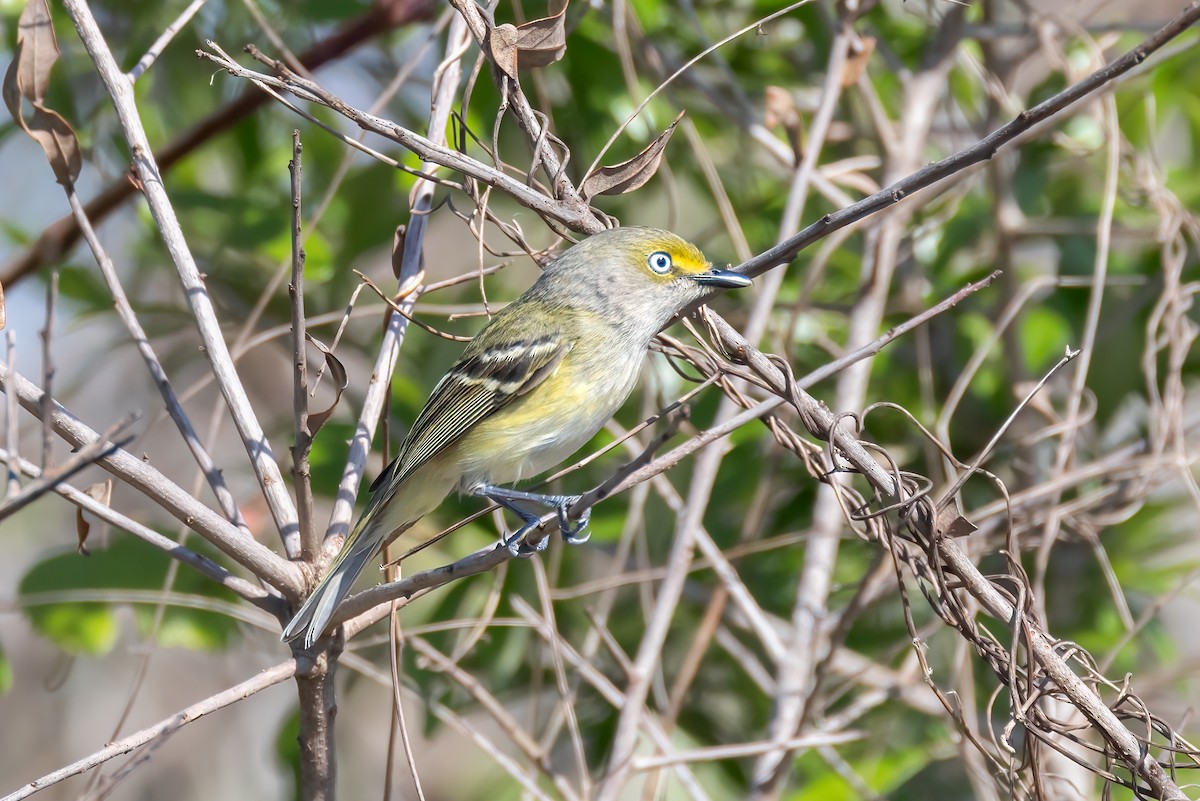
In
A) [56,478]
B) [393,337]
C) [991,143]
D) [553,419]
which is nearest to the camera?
[56,478]

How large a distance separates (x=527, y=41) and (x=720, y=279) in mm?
664

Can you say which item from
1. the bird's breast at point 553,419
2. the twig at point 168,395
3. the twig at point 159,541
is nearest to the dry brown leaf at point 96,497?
the twig at point 159,541

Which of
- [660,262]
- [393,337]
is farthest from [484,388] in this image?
[660,262]

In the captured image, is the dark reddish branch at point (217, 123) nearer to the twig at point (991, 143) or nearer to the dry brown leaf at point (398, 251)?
the dry brown leaf at point (398, 251)

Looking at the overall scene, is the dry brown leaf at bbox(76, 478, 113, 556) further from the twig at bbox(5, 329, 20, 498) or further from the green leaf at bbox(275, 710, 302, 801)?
the green leaf at bbox(275, 710, 302, 801)

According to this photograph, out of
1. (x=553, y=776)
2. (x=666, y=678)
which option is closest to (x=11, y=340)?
(x=553, y=776)

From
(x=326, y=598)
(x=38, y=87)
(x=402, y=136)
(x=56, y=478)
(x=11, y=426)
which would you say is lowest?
(x=326, y=598)

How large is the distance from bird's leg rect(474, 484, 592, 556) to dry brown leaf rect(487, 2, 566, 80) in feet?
2.66

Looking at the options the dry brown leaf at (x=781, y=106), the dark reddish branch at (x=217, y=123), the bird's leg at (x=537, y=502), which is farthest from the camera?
the dark reddish branch at (x=217, y=123)

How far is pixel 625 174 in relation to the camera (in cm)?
207

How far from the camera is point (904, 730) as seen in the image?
11.4ft

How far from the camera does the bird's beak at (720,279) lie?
90.6 inches

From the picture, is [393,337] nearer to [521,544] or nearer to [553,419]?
[553,419]

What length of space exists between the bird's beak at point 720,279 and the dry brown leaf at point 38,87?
4.11ft
